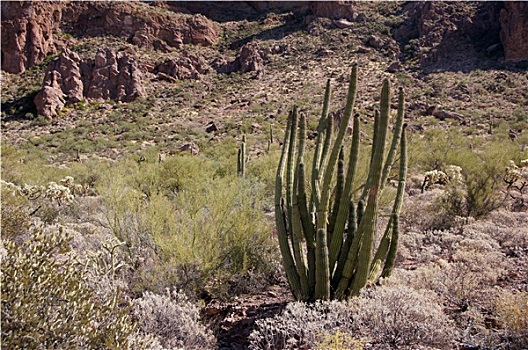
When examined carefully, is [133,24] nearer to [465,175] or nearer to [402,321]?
[465,175]

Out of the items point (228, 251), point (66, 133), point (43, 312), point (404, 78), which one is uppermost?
point (404, 78)

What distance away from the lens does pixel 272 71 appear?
4222cm

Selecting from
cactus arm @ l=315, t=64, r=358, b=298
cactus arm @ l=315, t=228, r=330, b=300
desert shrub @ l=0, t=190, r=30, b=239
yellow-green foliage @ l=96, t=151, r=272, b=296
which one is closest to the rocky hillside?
desert shrub @ l=0, t=190, r=30, b=239

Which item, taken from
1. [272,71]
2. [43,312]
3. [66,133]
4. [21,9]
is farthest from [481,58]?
[21,9]

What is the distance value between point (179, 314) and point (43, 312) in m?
1.78

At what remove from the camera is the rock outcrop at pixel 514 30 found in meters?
36.9

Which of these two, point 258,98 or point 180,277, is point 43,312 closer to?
point 180,277

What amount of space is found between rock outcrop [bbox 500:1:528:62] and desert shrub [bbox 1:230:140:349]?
42.2 m

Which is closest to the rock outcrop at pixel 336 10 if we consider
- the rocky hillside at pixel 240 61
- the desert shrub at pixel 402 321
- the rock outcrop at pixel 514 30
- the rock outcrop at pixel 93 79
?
the rocky hillside at pixel 240 61

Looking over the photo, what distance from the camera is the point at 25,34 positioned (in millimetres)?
48281

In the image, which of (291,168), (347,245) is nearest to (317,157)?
(291,168)

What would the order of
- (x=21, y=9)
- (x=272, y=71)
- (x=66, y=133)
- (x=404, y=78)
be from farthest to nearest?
(x=21, y=9) < (x=272, y=71) < (x=404, y=78) < (x=66, y=133)

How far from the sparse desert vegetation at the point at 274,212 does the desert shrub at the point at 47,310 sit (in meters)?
0.02

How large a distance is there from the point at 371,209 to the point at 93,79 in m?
42.0
